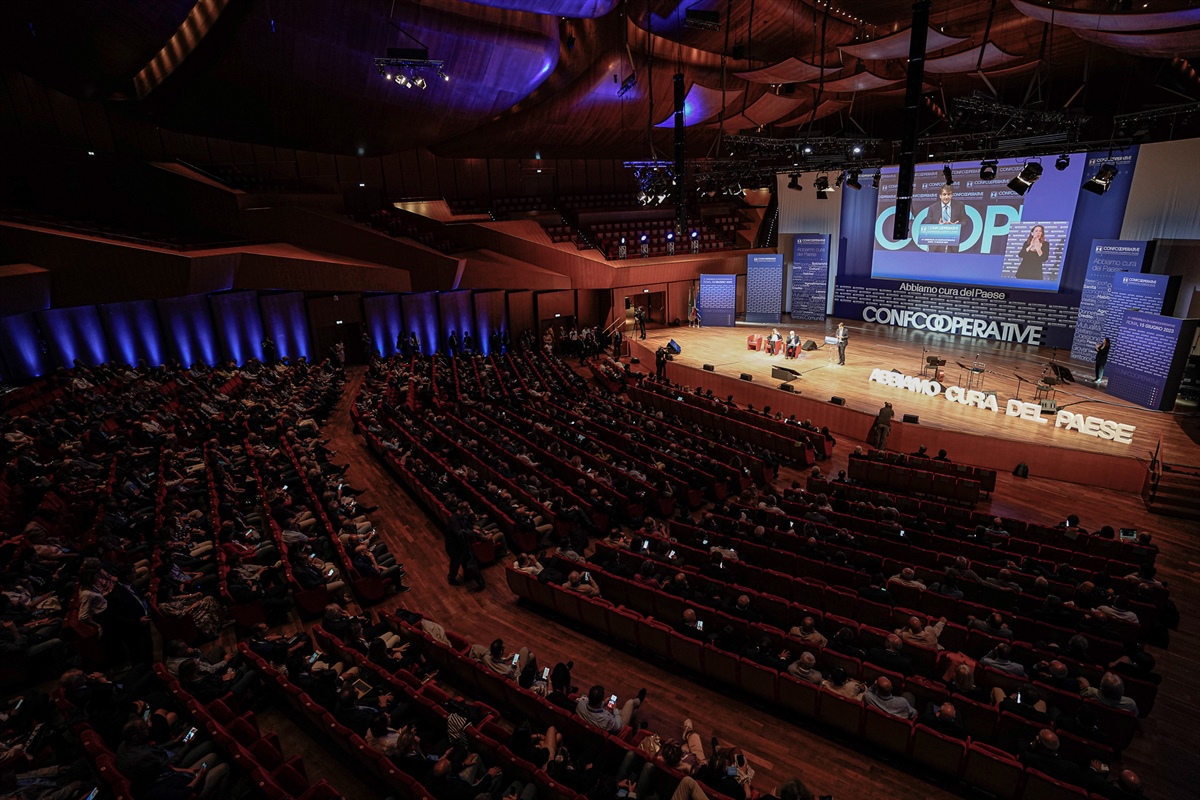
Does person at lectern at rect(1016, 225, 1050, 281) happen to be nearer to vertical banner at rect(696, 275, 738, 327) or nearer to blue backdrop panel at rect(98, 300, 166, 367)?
vertical banner at rect(696, 275, 738, 327)

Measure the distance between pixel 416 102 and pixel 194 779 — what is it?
Answer: 51.8ft

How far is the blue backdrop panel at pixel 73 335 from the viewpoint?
13057mm

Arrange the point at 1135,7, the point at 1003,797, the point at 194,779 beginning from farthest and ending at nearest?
the point at 1135,7 → the point at 1003,797 → the point at 194,779

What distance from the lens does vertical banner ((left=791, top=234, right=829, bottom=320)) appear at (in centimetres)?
1884

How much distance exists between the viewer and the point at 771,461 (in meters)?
9.76

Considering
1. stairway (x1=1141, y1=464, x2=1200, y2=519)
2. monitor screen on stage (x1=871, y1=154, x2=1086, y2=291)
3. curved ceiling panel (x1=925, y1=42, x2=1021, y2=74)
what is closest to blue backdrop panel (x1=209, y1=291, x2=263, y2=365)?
curved ceiling panel (x1=925, y1=42, x2=1021, y2=74)

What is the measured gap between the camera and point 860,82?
41.9ft

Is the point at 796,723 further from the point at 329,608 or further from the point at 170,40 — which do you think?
the point at 170,40

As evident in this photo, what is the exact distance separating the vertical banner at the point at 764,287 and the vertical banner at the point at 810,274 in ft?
1.75

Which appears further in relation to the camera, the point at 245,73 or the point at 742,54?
the point at 742,54

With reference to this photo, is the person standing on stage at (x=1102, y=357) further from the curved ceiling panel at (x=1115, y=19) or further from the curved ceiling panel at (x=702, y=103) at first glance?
the curved ceiling panel at (x=702, y=103)

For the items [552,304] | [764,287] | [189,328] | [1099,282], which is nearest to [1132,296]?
[1099,282]

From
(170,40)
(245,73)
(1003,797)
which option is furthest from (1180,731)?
(170,40)

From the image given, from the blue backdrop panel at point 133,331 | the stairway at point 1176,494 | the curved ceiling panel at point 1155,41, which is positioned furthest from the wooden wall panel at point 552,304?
the stairway at point 1176,494
